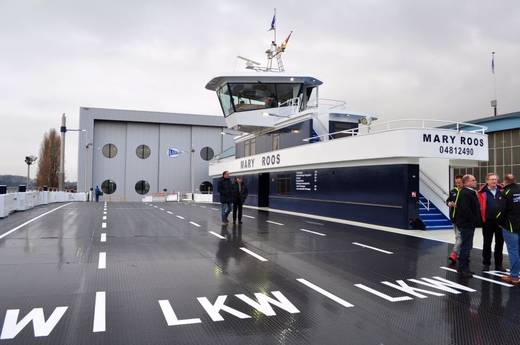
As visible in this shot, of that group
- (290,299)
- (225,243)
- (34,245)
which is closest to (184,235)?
(225,243)

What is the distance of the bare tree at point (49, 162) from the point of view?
200 feet

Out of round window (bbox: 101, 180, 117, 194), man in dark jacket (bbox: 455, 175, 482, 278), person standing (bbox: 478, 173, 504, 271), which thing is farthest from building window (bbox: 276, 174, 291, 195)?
round window (bbox: 101, 180, 117, 194)

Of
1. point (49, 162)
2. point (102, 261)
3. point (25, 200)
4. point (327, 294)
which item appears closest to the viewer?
point (327, 294)

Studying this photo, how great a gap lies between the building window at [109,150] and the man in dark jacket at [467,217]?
45.0 metres

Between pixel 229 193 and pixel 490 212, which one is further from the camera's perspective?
pixel 229 193

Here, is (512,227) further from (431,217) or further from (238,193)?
(238,193)

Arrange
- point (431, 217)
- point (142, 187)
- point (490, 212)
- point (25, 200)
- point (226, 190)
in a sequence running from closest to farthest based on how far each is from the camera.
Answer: point (490, 212) → point (226, 190) → point (431, 217) → point (25, 200) → point (142, 187)

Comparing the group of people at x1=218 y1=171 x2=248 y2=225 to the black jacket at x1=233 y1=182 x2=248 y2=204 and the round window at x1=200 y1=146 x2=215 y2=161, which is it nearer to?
the black jacket at x1=233 y1=182 x2=248 y2=204

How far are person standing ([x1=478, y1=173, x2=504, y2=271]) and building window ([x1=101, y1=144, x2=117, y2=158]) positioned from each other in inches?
1758

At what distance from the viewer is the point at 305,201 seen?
2106cm

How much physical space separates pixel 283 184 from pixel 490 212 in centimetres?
1661

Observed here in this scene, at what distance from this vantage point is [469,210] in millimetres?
7277

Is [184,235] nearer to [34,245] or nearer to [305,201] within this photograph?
[34,245]

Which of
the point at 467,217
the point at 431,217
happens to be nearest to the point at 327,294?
the point at 467,217
